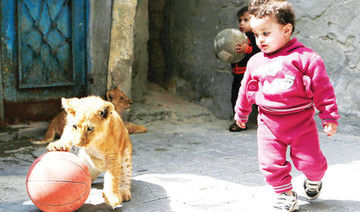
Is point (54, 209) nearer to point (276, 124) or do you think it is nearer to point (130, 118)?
point (276, 124)

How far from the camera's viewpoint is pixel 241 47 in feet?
20.1

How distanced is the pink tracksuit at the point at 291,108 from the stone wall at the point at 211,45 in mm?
3001

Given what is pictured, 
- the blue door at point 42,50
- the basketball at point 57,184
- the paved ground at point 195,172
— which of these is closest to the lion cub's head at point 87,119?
the basketball at point 57,184

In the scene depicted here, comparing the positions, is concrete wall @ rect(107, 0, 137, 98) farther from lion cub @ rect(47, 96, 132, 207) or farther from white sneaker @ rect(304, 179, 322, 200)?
white sneaker @ rect(304, 179, 322, 200)

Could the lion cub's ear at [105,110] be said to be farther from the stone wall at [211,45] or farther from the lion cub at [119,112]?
the stone wall at [211,45]

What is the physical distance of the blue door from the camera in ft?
18.6

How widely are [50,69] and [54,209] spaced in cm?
334

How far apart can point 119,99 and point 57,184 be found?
3.23 meters

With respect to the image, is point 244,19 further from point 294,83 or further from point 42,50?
point 294,83

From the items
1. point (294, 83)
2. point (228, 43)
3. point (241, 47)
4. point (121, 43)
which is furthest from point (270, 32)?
point (121, 43)

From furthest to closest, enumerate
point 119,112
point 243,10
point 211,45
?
1. point 211,45
2. point 243,10
3. point 119,112

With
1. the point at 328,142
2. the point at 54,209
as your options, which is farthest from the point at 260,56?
the point at 328,142

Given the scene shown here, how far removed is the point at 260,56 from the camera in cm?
345

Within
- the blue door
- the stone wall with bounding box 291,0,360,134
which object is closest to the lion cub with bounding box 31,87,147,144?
the blue door
